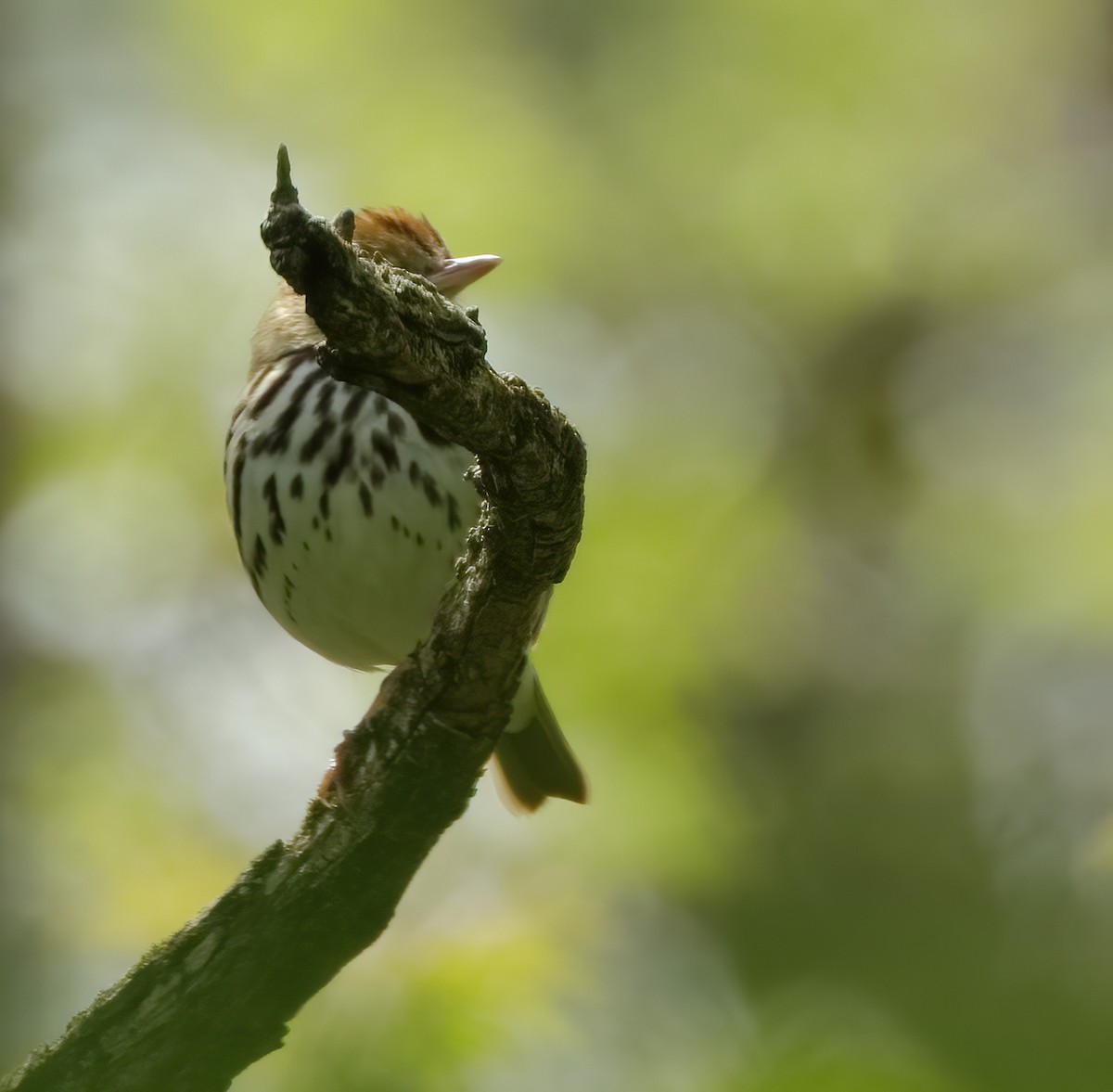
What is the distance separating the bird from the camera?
10.6 feet

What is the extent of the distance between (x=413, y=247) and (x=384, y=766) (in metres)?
1.83

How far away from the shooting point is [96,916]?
146 inches

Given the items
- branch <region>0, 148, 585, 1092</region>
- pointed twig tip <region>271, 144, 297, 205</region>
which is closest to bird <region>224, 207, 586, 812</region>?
branch <region>0, 148, 585, 1092</region>

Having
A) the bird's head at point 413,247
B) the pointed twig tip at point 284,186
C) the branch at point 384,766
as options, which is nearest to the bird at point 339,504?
the bird's head at point 413,247

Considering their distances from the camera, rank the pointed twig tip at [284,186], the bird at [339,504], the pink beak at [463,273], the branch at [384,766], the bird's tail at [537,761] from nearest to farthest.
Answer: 1. the pointed twig tip at [284,186]
2. the branch at [384,766]
3. the bird at [339,504]
4. the pink beak at [463,273]
5. the bird's tail at [537,761]

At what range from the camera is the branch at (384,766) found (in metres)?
1.79

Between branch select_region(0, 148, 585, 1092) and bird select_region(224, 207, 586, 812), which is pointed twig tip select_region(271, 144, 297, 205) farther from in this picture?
bird select_region(224, 207, 586, 812)

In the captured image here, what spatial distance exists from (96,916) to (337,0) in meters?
3.30

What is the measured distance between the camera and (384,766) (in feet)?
8.46

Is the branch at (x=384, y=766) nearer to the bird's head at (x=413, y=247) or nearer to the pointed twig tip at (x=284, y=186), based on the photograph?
the pointed twig tip at (x=284, y=186)

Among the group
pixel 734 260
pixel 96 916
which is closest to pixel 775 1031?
pixel 96 916

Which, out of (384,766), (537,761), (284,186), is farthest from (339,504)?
(284,186)

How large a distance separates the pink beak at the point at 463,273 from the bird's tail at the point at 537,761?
1.06 meters

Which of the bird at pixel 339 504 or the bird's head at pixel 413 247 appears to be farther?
the bird's head at pixel 413 247
